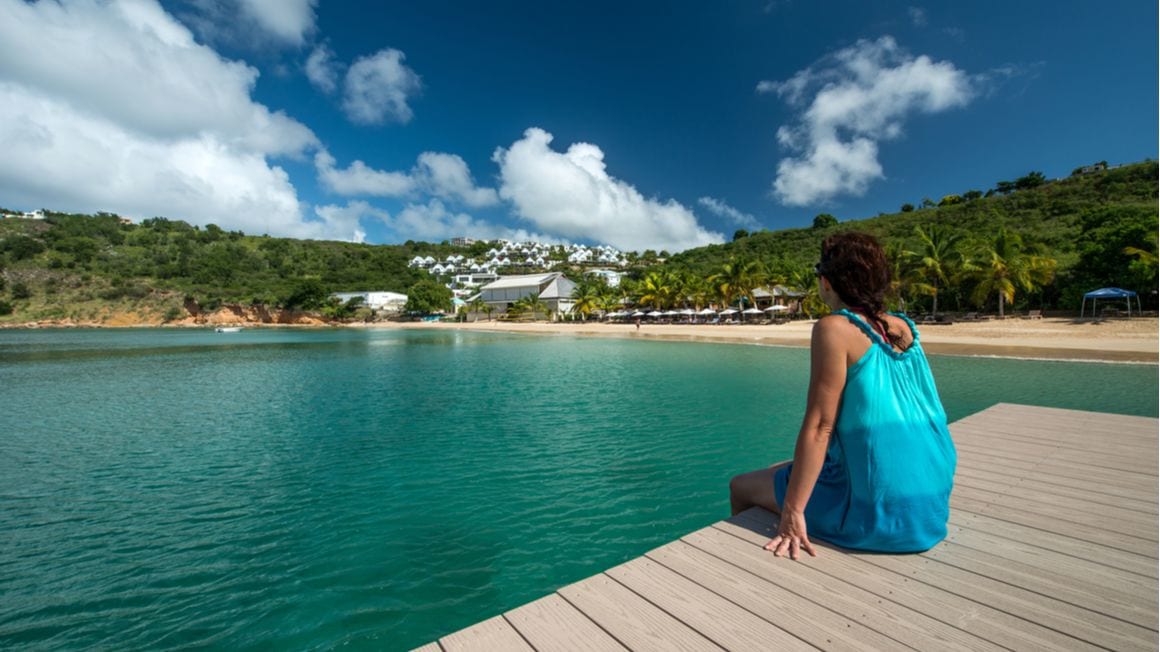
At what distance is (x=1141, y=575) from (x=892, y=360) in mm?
1706

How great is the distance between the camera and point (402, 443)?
8.55 m

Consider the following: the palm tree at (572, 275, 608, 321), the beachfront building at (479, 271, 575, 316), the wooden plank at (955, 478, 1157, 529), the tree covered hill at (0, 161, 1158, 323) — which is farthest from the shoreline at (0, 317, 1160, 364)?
the beachfront building at (479, 271, 575, 316)

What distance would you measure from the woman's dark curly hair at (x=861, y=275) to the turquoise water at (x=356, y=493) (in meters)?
3.41

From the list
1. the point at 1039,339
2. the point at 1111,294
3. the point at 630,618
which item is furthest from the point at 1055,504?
the point at 1111,294

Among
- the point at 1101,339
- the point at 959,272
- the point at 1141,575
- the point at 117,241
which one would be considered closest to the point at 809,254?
the point at 959,272

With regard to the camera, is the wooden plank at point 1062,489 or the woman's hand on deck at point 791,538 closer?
the woman's hand on deck at point 791,538

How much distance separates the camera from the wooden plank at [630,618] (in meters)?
1.90

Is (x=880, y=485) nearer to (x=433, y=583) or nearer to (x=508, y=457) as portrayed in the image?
(x=433, y=583)

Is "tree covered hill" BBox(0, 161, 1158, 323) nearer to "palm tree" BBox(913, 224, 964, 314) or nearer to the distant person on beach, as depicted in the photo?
"palm tree" BBox(913, 224, 964, 314)

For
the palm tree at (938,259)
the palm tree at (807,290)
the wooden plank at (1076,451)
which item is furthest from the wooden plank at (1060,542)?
the palm tree at (807,290)

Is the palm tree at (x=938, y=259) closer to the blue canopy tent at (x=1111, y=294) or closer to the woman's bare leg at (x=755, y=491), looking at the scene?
the blue canopy tent at (x=1111, y=294)

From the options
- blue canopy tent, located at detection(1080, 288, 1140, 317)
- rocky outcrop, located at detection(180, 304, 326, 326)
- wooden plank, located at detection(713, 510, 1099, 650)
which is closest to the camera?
wooden plank, located at detection(713, 510, 1099, 650)

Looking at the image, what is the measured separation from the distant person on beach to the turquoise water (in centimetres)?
266

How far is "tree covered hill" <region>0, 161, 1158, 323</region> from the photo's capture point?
3019 centimetres
